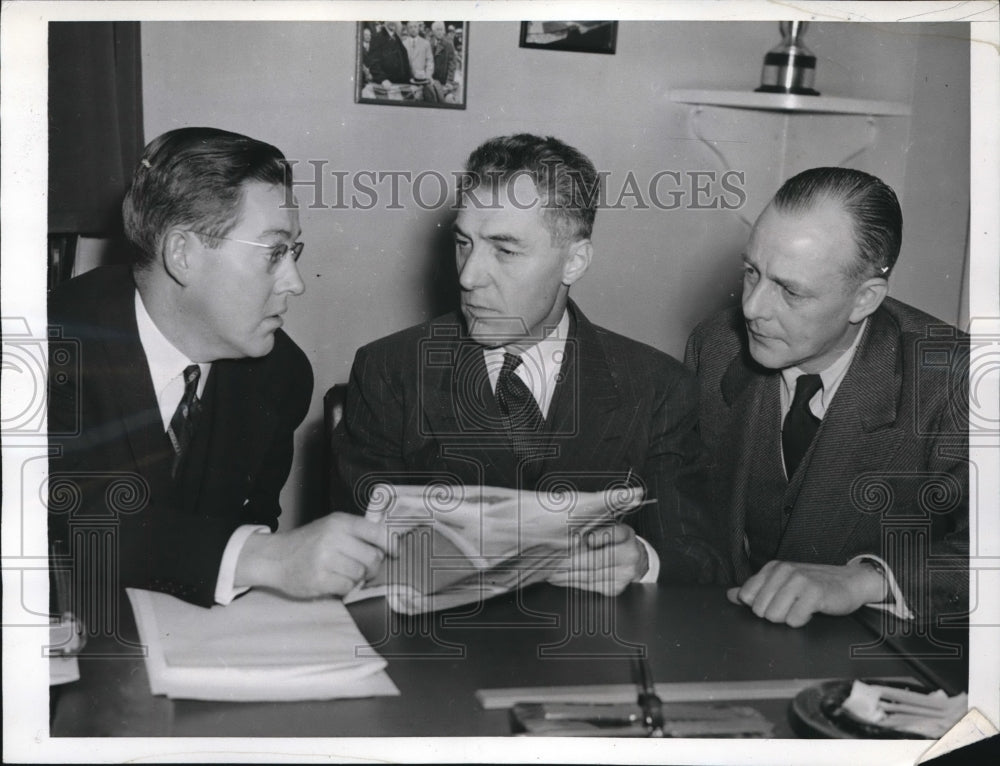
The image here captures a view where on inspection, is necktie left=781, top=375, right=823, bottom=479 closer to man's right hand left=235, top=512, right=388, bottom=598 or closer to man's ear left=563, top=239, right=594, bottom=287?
man's ear left=563, top=239, right=594, bottom=287

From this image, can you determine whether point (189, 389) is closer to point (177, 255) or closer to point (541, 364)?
point (177, 255)

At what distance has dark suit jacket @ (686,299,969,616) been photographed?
147 centimetres

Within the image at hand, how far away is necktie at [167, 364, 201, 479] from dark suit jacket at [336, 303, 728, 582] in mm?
213

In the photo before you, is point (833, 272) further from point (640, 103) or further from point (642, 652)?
point (642, 652)

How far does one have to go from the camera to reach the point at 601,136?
1431 mm

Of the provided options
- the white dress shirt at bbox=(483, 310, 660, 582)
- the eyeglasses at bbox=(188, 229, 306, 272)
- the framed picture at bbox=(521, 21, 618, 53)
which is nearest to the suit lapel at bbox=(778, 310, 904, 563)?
the white dress shirt at bbox=(483, 310, 660, 582)

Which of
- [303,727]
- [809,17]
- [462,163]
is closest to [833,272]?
[809,17]

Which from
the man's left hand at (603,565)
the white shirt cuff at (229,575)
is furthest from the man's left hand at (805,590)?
the white shirt cuff at (229,575)

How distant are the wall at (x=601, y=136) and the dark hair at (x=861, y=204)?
2cm

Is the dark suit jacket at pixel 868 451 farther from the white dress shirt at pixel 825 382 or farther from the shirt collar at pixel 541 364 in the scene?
the shirt collar at pixel 541 364

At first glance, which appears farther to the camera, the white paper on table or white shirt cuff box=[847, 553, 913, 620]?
white shirt cuff box=[847, 553, 913, 620]

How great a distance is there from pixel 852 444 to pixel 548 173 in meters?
0.60

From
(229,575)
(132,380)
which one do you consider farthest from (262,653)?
(132,380)

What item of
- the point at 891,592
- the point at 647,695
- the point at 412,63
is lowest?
the point at 647,695
